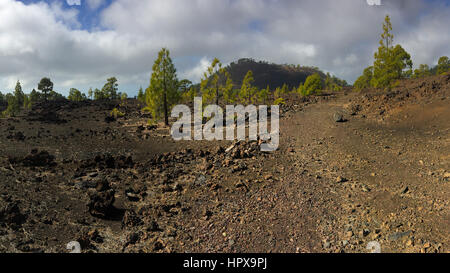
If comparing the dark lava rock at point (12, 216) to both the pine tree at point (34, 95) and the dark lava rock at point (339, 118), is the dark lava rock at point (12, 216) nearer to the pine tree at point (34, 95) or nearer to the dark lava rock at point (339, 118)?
the dark lava rock at point (339, 118)

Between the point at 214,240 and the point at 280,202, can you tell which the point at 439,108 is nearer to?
the point at 280,202

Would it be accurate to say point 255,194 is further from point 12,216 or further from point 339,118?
point 339,118

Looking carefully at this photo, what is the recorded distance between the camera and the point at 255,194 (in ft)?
38.5

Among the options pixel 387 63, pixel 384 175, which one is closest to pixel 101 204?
pixel 384 175

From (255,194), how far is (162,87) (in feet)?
68.9

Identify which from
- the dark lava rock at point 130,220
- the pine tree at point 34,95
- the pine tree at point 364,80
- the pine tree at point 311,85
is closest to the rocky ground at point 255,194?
the dark lava rock at point 130,220

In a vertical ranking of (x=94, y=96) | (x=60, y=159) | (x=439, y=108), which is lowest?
(x=60, y=159)

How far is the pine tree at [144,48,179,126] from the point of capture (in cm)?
2838

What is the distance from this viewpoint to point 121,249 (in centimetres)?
886

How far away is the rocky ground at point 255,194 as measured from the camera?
8.81m

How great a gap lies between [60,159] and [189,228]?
13453 mm

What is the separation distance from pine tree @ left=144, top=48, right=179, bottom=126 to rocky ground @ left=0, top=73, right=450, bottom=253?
31.6ft

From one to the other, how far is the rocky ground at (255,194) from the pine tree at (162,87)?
9.65 m
